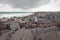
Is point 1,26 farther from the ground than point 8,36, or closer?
farther from the ground

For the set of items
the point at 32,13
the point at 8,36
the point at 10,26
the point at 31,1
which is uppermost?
the point at 31,1

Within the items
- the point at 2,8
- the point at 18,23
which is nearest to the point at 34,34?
the point at 18,23

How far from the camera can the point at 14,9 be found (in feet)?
8.35

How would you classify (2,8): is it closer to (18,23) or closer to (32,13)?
(18,23)

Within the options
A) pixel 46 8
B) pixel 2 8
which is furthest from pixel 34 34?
pixel 2 8

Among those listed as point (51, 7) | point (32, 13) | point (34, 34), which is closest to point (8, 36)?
point (34, 34)

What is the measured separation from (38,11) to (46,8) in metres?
0.18

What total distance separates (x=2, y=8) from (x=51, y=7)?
103 cm

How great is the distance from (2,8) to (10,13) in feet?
0.66

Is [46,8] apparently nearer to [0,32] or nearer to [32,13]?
[32,13]

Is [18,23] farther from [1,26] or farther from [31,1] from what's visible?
[31,1]

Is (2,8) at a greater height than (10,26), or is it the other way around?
(2,8)

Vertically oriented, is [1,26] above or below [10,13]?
below

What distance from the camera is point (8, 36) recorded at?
2.48 meters
